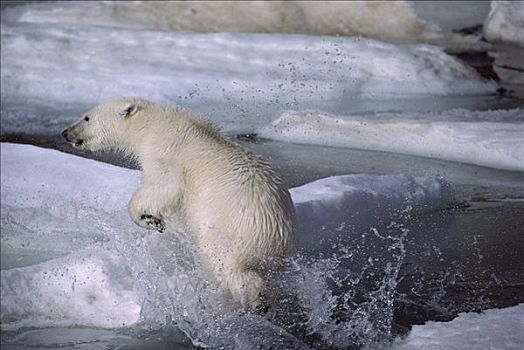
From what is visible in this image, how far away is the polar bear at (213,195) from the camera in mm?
3189

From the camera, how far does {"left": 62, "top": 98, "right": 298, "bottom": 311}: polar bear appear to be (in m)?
3.19

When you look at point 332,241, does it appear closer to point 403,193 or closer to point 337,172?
point 403,193

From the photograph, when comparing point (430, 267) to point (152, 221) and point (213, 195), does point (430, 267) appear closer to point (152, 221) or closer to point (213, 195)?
point (213, 195)

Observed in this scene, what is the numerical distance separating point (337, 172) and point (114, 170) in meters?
1.30

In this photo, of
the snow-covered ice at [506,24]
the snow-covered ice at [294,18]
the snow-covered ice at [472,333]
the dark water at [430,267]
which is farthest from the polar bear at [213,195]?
the snow-covered ice at [294,18]

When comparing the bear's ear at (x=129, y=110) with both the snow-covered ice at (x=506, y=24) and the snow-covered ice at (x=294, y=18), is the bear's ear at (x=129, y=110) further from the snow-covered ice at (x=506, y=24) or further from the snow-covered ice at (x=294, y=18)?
the snow-covered ice at (x=294, y=18)

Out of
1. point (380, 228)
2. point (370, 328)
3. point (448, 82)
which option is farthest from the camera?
point (448, 82)

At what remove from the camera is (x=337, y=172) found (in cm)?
527

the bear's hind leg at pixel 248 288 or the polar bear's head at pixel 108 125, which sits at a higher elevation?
the polar bear's head at pixel 108 125

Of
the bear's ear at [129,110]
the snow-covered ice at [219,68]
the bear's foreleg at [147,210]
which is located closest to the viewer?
the bear's foreleg at [147,210]

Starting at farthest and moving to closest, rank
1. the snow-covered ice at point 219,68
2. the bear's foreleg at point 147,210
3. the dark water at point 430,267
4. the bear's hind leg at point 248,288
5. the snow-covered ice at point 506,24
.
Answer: the snow-covered ice at point 506,24, the snow-covered ice at point 219,68, the bear's foreleg at point 147,210, the dark water at point 430,267, the bear's hind leg at point 248,288

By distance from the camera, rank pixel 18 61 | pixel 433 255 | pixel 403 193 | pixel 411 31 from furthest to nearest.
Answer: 1. pixel 411 31
2. pixel 18 61
3. pixel 403 193
4. pixel 433 255

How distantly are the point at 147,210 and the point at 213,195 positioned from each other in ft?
0.93

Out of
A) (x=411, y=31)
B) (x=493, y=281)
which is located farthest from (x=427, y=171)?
(x=411, y=31)
